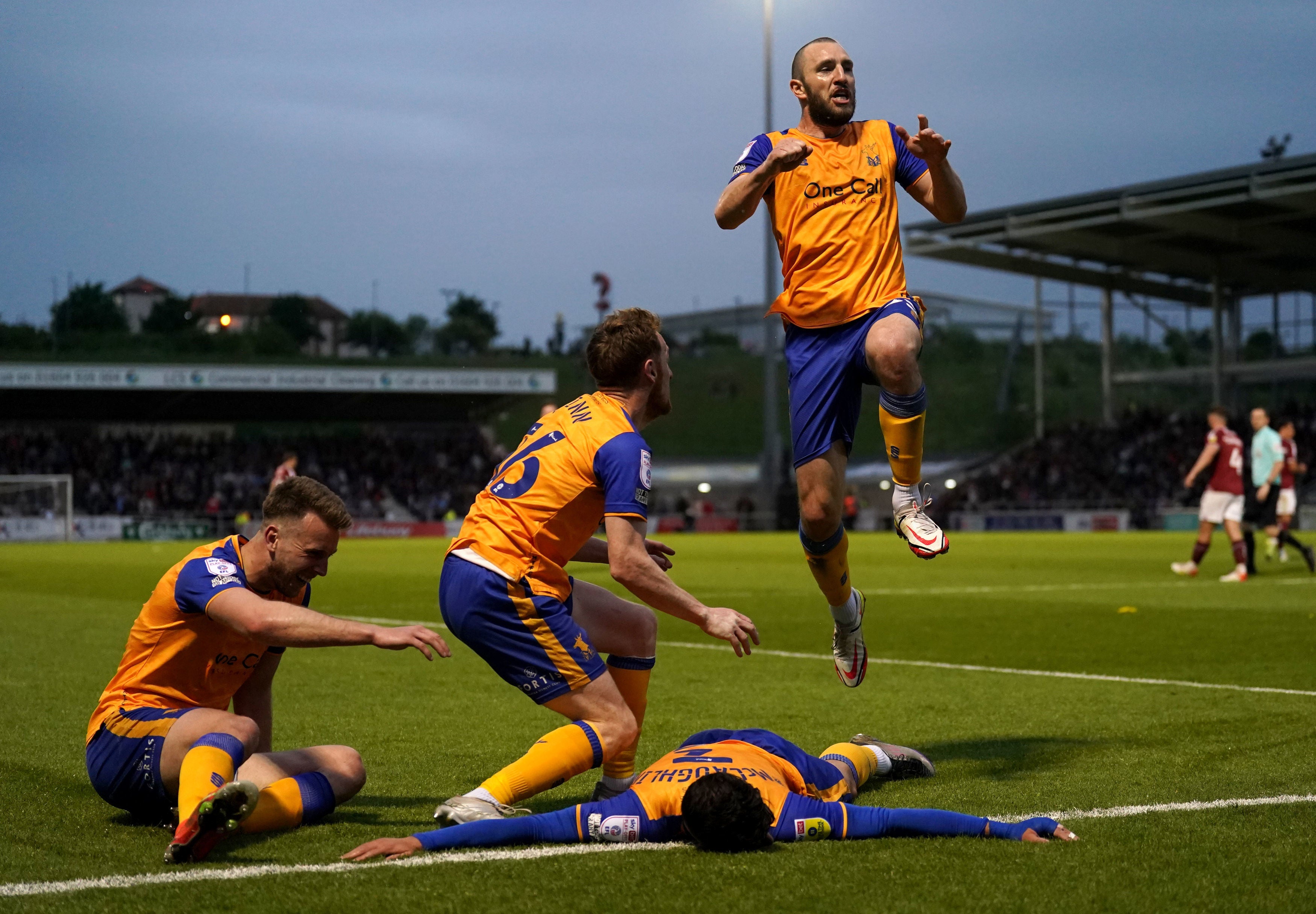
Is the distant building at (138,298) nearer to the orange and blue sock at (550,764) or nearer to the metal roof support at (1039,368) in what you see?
the metal roof support at (1039,368)

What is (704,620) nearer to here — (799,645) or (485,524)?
(485,524)

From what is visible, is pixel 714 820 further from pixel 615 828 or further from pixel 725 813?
pixel 615 828

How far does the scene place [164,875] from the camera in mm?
3848

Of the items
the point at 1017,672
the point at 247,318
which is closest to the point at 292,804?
the point at 1017,672

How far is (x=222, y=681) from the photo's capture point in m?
4.81

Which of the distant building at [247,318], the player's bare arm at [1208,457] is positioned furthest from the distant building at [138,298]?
the player's bare arm at [1208,457]

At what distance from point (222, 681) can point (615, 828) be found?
155 centimetres

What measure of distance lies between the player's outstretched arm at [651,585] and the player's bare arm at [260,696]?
139cm

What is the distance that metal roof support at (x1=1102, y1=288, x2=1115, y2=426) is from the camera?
165 ft

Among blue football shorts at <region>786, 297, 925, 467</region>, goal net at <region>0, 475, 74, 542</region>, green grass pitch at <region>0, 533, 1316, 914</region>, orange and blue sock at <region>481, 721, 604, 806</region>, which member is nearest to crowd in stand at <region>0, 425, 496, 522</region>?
goal net at <region>0, 475, 74, 542</region>

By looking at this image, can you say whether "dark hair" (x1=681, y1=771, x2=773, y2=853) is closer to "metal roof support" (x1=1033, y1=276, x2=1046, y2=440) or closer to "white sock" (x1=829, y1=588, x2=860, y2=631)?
"white sock" (x1=829, y1=588, x2=860, y2=631)

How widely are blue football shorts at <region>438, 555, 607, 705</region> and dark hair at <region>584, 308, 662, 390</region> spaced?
0.78 m

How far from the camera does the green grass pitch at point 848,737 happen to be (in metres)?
3.59

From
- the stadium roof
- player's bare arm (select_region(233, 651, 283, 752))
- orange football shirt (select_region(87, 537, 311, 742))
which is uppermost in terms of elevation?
the stadium roof
